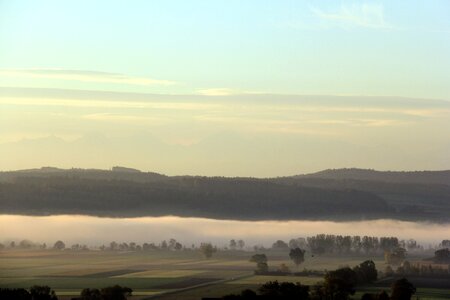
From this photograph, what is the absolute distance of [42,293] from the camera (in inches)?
570

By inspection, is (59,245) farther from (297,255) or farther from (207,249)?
(297,255)

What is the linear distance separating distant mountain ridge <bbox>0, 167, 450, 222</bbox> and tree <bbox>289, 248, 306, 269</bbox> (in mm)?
1089

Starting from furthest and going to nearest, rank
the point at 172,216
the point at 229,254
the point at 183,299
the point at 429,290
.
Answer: the point at 172,216, the point at 229,254, the point at 429,290, the point at 183,299

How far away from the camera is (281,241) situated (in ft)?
59.2

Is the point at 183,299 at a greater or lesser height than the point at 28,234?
lesser

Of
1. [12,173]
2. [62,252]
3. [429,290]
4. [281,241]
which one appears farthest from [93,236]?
[429,290]

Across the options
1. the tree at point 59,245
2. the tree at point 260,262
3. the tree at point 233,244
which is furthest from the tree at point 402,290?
the tree at point 59,245

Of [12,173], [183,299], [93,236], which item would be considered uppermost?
[12,173]

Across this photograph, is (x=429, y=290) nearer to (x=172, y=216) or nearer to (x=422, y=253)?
(x=422, y=253)

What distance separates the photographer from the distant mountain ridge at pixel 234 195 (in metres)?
18.5

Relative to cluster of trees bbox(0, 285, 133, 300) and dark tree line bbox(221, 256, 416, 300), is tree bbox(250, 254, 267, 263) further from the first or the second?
cluster of trees bbox(0, 285, 133, 300)

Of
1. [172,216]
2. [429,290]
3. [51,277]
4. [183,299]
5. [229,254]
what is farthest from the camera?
[172,216]

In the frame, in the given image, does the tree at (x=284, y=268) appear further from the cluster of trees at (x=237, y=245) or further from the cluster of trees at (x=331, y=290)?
the cluster of trees at (x=237, y=245)

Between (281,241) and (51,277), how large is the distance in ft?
14.3
